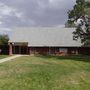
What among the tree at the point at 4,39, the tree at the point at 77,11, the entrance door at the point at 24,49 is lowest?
the entrance door at the point at 24,49

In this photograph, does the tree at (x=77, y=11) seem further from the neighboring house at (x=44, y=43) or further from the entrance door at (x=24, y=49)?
the entrance door at (x=24, y=49)

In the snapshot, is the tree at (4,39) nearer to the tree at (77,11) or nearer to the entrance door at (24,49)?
the entrance door at (24,49)

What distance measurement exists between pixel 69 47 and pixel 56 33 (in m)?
5.25

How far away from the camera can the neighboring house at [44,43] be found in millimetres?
57750

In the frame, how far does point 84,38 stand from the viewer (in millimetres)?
47469

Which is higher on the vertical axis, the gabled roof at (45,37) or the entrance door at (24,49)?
the gabled roof at (45,37)

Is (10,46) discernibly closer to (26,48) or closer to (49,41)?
(26,48)

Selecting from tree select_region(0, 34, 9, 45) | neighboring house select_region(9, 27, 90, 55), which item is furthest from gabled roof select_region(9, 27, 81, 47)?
tree select_region(0, 34, 9, 45)

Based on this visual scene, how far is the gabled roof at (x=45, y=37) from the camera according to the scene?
2283 inches

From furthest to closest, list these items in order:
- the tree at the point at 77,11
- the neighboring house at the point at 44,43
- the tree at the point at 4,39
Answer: the tree at the point at 4,39
the neighboring house at the point at 44,43
the tree at the point at 77,11

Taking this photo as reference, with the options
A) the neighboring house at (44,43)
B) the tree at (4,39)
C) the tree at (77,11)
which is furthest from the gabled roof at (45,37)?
the tree at (77,11)

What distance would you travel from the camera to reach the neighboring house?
57.8 m

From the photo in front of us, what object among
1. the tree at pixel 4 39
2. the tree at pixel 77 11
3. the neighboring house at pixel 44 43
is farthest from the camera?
the tree at pixel 4 39

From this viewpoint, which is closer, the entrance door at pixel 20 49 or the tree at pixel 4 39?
the entrance door at pixel 20 49
